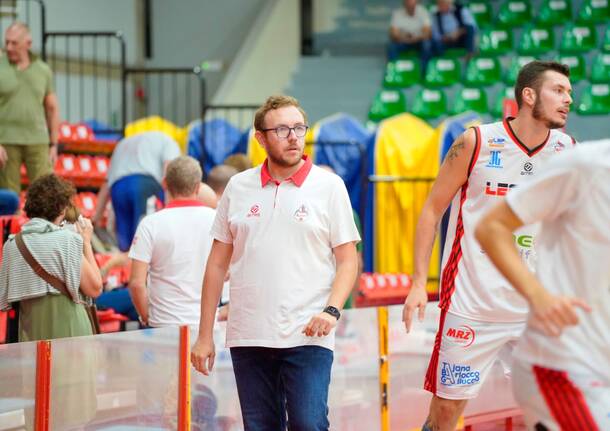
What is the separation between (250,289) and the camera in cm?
465

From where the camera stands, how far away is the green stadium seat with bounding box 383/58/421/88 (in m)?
17.1

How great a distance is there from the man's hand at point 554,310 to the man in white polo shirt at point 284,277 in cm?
135

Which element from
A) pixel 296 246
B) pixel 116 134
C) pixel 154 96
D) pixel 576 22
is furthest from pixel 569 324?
pixel 154 96

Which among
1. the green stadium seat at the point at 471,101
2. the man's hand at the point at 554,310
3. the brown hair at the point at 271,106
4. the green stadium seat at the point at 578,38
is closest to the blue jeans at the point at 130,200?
the brown hair at the point at 271,106

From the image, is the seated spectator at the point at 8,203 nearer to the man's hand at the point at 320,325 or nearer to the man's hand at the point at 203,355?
the man's hand at the point at 203,355

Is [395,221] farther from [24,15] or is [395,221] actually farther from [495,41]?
[24,15]

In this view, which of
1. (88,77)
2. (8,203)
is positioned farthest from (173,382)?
(88,77)

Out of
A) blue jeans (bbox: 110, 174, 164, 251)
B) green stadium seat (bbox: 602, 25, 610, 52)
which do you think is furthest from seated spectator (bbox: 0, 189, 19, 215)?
green stadium seat (bbox: 602, 25, 610, 52)

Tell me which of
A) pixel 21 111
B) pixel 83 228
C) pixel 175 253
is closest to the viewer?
pixel 83 228

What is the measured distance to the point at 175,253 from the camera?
6.23 metres

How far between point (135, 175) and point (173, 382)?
476 centimetres

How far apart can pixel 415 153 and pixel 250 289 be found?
835 cm

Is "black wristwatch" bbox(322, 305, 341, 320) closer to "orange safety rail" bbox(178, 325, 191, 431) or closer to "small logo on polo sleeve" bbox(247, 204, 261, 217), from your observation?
"small logo on polo sleeve" bbox(247, 204, 261, 217)

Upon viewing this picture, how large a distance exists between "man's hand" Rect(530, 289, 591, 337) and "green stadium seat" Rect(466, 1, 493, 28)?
14745 mm
